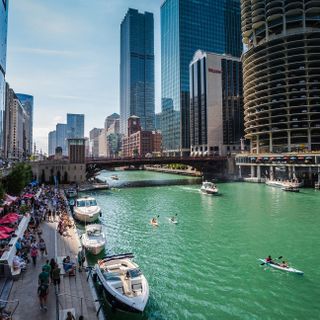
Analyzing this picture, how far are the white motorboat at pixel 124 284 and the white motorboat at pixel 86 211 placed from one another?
25344 mm

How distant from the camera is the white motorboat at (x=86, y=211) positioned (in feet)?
161

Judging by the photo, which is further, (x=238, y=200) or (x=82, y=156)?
(x=82, y=156)

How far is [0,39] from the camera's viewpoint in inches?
4023

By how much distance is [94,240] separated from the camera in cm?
3378

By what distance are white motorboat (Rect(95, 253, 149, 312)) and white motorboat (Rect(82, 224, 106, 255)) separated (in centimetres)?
810

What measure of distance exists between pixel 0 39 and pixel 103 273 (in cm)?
10814

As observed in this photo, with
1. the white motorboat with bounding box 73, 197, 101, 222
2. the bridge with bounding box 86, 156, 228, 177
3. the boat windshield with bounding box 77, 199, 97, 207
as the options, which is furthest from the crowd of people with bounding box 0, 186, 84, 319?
the bridge with bounding box 86, 156, 228, 177

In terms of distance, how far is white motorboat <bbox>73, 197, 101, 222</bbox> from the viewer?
49.1 m

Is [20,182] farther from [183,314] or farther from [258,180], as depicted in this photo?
[258,180]

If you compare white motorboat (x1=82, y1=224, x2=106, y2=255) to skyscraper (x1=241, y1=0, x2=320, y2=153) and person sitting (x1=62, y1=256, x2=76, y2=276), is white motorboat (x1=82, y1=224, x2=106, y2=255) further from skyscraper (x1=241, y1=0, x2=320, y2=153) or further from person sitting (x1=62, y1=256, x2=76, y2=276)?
skyscraper (x1=241, y1=0, x2=320, y2=153)

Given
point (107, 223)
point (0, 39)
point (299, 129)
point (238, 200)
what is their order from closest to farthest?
point (107, 223) → point (238, 200) → point (0, 39) → point (299, 129)

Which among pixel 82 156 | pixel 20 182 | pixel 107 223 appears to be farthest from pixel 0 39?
pixel 107 223

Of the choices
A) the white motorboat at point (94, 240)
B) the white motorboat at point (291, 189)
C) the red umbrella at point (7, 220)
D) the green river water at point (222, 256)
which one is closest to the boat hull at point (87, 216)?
the green river water at point (222, 256)

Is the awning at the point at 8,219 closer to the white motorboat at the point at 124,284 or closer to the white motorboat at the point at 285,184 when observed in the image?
the white motorboat at the point at 124,284
